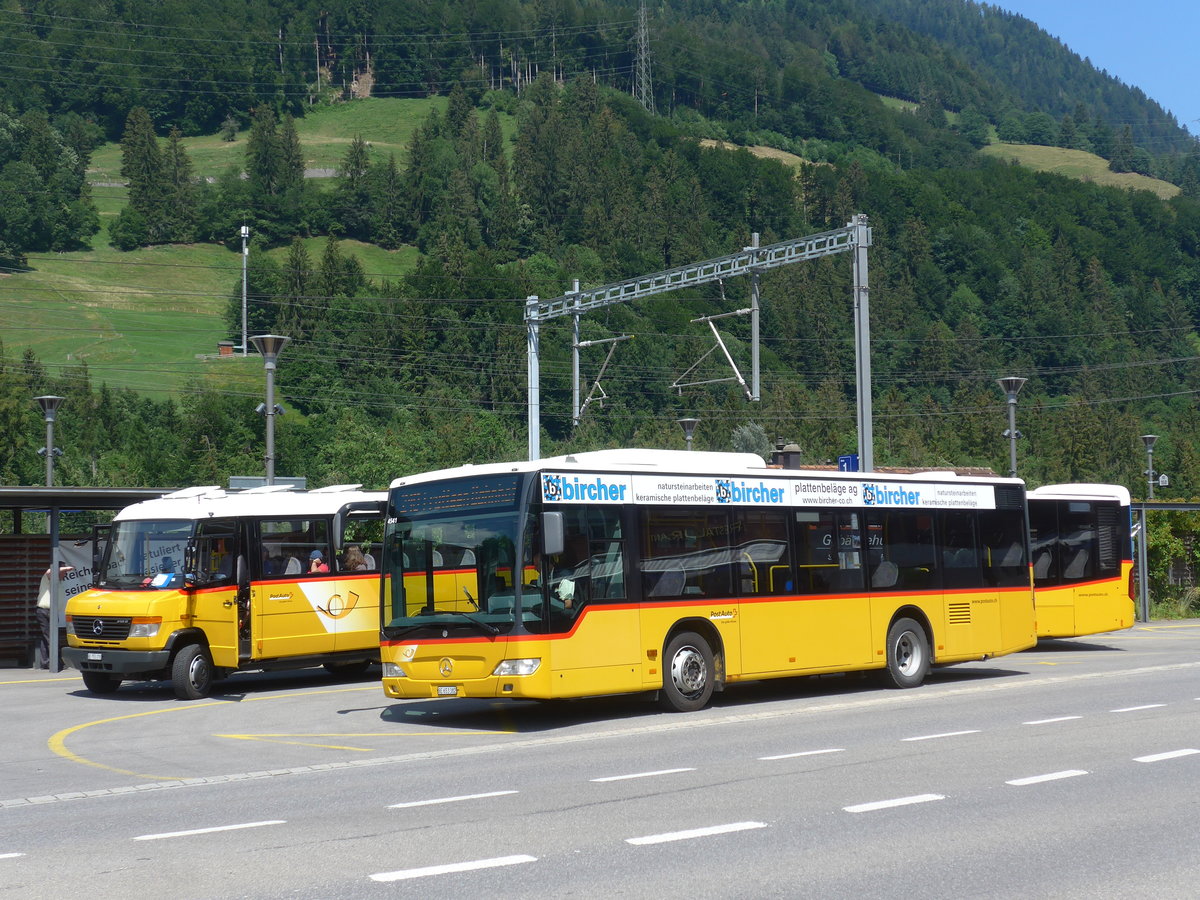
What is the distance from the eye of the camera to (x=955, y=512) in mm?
19828

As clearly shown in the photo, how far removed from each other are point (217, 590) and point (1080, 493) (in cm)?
1549

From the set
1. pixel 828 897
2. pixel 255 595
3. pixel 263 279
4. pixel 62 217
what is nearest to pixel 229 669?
pixel 255 595

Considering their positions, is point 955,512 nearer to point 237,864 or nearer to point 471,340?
point 237,864

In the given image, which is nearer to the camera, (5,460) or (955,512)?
(955,512)

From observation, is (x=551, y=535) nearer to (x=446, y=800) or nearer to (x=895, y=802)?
(x=446, y=800)

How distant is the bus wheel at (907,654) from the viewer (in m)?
19.0

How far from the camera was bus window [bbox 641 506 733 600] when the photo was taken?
16.2 metres

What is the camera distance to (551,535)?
14.8 metres

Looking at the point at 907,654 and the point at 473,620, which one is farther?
the point at 907,654

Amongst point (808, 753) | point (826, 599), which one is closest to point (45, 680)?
point (826, 599)

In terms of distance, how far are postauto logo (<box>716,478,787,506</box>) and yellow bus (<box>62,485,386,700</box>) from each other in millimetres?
5411

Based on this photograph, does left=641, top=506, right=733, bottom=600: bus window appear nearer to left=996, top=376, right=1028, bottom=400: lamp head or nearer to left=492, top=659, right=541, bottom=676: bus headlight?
left=492, top=659, right=541, bottom=676: bus headlight

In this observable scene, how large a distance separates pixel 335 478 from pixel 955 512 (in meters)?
54.9

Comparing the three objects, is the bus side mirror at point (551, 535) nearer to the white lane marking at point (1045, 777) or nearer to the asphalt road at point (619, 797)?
the asphalt road at point (619, 797)
